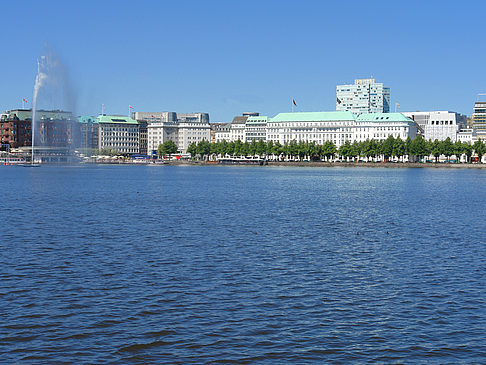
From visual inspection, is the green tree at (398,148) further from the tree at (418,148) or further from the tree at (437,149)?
the tree at (437,149)

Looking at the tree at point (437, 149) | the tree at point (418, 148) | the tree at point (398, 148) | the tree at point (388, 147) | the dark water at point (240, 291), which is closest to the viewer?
the dark water at point (240, 291)

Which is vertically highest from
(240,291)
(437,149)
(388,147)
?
(388,147)

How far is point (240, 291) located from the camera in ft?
63.7

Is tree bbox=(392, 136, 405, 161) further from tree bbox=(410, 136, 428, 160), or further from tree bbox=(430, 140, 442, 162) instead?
tree bbox=(430, 140, 442, 162)

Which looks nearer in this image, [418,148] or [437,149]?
[437,149]

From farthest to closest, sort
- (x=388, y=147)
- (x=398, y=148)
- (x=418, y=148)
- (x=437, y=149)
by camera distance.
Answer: (x=388, y=147)
(x=398, y=148)
(x=418, y=148)
(x=437, y=149)

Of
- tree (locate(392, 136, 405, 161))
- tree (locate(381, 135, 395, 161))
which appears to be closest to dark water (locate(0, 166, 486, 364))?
tree (locate(392, 136, 405, 161))

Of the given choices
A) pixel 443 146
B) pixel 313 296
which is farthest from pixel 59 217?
pixel 443 146

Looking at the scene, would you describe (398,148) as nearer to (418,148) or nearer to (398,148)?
(398,148)

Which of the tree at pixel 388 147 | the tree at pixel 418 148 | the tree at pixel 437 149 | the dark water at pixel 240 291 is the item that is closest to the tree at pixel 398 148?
the tree at pixel 388 147

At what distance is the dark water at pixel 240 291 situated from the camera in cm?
1453

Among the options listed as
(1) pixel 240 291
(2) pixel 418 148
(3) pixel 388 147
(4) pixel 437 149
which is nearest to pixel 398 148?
(3) pixel 388 147

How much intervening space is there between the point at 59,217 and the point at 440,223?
2271cm

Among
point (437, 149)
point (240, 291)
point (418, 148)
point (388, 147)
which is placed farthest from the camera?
point (388, 147)
